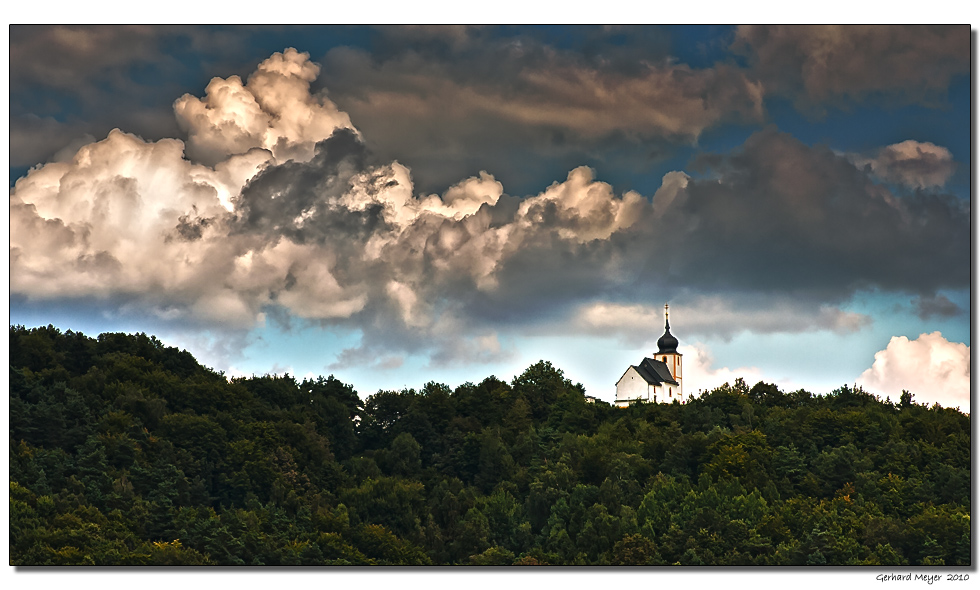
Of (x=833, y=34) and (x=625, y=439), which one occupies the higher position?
(x=833, y=34)

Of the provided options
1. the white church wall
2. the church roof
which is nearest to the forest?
the white church wall

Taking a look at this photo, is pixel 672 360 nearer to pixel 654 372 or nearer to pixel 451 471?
pixel 654 372

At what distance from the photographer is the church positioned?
74.1 meters

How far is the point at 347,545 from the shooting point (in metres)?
36.0

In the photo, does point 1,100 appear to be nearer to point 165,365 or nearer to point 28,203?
point 28,203

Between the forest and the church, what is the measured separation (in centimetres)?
1863

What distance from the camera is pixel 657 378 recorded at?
248 feet

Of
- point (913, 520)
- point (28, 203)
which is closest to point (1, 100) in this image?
point (28, 203)

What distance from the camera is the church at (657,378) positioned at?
7412cm

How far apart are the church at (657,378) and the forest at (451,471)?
61.1 ft
